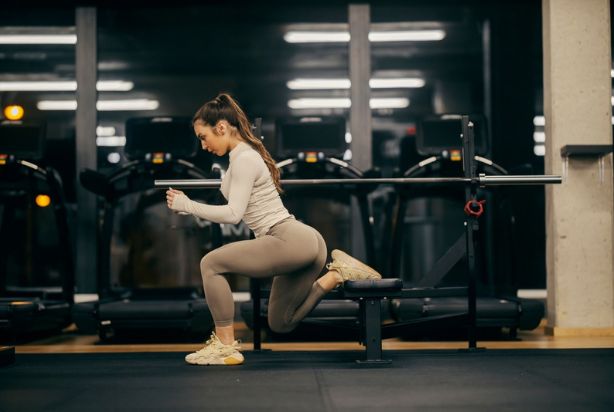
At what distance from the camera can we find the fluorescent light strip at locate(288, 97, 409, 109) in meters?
7.24

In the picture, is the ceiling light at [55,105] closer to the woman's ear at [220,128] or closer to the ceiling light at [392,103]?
the ceiling light at [392,103]

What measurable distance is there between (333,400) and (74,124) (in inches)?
192

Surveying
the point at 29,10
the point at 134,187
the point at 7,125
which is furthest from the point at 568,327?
the point at 29,10

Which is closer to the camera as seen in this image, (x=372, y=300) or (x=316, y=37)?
(x=372, y=300)

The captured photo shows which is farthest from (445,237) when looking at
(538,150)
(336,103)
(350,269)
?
(350,269)

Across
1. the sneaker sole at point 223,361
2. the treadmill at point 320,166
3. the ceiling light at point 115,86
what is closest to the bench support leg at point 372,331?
the sneaker sole at point 223,361

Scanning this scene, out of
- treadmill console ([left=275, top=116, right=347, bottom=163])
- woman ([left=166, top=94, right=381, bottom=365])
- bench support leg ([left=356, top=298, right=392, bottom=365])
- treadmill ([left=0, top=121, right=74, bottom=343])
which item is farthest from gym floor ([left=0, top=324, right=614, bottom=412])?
treadmill console ([left=275, top=116, right=347, bottom=163])

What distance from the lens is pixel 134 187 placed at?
19.3ft

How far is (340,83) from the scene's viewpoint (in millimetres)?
7277

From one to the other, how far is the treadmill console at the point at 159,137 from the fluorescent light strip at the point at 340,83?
1.67 m

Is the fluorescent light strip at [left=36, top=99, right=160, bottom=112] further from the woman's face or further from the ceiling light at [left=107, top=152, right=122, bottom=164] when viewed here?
the woman's face

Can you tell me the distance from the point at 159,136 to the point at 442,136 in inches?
91.1

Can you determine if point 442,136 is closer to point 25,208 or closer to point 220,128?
point 220,128

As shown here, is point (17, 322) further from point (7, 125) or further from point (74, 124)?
point (74, 124)
